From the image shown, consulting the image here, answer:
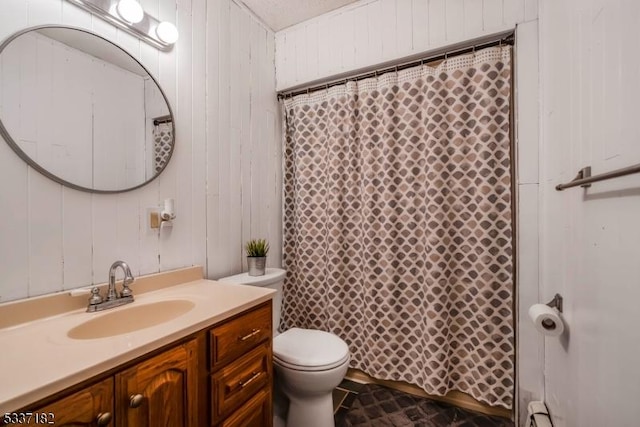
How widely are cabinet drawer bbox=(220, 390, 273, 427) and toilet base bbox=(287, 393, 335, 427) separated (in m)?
0.23

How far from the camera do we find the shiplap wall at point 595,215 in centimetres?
61

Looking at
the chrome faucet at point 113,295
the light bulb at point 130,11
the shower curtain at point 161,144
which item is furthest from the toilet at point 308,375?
the light bulb at point 130,11

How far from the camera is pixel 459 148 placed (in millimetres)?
1619

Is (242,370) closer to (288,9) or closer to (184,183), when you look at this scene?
(184,183)

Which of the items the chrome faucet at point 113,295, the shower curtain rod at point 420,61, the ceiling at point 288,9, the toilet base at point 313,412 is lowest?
the toilet base at point 313,412

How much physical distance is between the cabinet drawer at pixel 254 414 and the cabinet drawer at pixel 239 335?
0.69ft

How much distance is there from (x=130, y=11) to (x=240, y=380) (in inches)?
62.6

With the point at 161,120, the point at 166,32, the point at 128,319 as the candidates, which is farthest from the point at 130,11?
the point at 128,319

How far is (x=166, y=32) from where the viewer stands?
1.35m

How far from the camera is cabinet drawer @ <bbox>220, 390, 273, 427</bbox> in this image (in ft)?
3.34

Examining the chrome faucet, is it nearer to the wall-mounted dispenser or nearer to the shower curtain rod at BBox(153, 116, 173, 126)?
the wall-mounted dispenser

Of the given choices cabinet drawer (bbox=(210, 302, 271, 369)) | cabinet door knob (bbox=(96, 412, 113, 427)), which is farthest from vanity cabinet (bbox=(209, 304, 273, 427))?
cabinet door knob (bbox=(96, 412, 113, 427))

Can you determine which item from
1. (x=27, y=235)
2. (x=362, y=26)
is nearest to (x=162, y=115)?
(x=27, y=235)

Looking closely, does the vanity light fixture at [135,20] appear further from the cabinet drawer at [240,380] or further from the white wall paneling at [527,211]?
the white wall paneling at [527,211]
